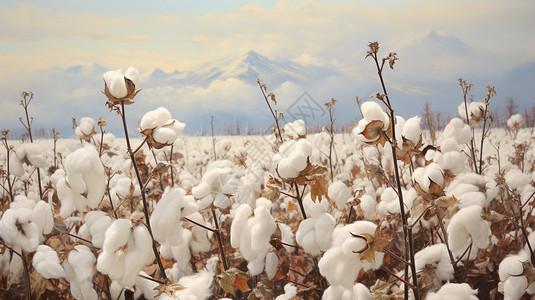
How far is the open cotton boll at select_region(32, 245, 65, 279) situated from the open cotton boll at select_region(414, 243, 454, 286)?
686 millimetres

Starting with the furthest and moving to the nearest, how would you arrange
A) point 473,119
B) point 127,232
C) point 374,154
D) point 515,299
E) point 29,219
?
point 374,154, point 473,119, point 29,219, point 515,299, point 127,232

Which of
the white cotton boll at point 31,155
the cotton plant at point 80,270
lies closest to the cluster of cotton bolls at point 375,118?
the cotton plant at point 80,270

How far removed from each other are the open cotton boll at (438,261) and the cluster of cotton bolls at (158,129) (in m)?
0.53

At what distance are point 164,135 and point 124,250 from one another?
189 mm

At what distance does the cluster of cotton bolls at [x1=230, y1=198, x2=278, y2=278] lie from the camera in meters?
0.72

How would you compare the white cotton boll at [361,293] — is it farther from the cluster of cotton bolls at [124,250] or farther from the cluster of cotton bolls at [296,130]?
the cluster of cotton bolls at [296,130]

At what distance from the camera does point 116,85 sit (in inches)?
28.6

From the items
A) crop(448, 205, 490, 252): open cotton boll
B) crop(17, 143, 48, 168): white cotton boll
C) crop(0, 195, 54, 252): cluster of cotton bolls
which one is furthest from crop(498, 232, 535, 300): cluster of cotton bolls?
crop(17, 143, 48, 168): white cotton boll

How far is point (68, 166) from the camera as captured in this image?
73cm

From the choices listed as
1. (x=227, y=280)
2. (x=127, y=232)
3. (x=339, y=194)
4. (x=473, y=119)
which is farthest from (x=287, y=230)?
(x=473, y=119)

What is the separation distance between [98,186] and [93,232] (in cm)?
10

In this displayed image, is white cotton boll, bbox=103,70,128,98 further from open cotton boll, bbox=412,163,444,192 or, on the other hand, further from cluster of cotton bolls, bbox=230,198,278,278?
open cotton boll, bbox=412,163,444,192

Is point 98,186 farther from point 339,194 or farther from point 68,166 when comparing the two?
point 339,194

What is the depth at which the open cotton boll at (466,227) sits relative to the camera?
2.52ft
